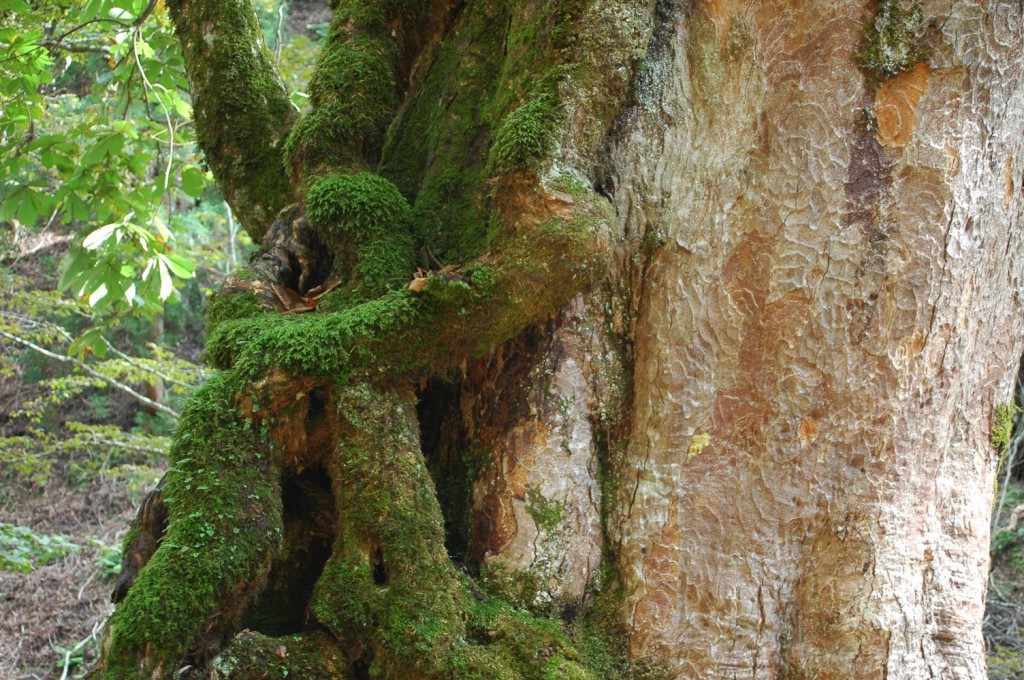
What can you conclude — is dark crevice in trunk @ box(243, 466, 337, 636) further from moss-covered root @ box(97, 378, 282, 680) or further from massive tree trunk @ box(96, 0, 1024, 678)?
moss-covered root @ box(97, 378, 282, 680)

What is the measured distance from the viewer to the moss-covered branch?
3363 mm

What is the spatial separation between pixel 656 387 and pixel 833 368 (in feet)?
1.67

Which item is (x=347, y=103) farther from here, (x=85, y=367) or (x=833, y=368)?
(x=85, y=367)

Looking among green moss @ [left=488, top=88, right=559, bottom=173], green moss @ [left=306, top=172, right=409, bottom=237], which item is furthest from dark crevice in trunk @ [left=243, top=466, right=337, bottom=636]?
green moss @ [left=488, top=88, right=559, bottom=173]

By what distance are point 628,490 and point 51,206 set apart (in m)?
4.01

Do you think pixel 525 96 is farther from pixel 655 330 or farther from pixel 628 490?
Result: pixel 628 490

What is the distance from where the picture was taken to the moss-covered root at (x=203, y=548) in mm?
2041

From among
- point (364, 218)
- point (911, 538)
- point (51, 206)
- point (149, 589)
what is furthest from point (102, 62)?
point (911, 538)

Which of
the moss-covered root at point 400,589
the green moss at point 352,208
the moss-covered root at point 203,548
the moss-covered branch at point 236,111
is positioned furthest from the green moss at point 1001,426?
the moss-covered branch at point 236,111

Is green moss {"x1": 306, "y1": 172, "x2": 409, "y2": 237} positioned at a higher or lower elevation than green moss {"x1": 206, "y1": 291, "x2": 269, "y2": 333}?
higher

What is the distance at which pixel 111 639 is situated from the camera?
2.13 metres

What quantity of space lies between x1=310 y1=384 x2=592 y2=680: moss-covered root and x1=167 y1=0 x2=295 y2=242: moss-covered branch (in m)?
1.39

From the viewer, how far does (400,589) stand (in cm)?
215

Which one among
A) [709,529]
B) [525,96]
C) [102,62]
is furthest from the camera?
[102,62]
